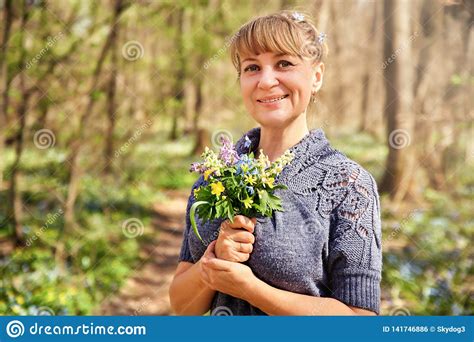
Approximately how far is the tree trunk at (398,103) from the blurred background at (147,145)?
16mm

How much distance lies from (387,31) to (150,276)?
3.52 metres

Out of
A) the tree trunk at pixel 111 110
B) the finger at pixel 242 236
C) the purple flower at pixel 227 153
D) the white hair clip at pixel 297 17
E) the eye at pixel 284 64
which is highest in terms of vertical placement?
the tree trunk at pixel 111 110

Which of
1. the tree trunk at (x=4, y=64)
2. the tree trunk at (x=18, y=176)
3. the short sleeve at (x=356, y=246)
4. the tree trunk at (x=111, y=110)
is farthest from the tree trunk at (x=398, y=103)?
the short sleeve at (x=356, y=246)

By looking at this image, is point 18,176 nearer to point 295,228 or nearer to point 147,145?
point 147,145

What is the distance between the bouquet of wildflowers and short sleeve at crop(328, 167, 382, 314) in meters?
0.16

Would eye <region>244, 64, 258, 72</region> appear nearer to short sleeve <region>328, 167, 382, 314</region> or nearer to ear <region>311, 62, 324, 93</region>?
ear <region>311, 62, 324, 93</region>

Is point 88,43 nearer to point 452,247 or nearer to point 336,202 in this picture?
point 452,247

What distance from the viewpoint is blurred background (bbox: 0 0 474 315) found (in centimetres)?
463

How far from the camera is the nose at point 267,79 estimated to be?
4.71 feet

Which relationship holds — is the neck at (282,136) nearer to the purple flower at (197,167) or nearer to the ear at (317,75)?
the ear at (317,75)

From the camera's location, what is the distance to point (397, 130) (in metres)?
5.91

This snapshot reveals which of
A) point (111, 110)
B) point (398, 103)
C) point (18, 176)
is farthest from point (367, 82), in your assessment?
point (18, 176)

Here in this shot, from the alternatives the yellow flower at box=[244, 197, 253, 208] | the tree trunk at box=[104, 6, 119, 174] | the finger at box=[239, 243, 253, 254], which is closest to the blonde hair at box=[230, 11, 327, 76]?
the yellow flower at box=[244, 197, 253, 208]

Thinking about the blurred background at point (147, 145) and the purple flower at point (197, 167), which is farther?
the blurred background at point (147, 145)
